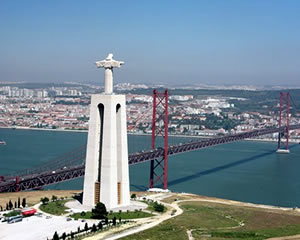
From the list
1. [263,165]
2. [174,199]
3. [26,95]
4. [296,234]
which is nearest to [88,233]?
[296,234]

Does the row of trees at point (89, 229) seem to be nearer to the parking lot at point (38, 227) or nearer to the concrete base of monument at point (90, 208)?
the parking lot at point (38, 227)

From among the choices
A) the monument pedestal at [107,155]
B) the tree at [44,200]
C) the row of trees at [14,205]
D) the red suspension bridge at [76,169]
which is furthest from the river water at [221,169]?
the row of trees at [14,205]

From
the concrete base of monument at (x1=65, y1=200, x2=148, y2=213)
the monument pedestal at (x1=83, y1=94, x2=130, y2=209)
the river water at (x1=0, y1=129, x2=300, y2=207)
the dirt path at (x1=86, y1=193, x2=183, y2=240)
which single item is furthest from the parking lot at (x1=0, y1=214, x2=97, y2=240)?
the river water at (x1=0, y1=129, x2=300, y2=207)

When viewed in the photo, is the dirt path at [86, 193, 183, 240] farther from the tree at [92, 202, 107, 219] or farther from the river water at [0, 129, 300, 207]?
the river water at [0, 129, 300, 207]

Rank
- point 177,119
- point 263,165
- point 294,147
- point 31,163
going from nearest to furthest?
point 31,163, point 263,165, point 294,147, point 177,119

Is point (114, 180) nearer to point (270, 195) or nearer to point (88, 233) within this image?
point (88, 233)

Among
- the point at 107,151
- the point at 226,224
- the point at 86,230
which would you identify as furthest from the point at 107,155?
the point at 226,224
